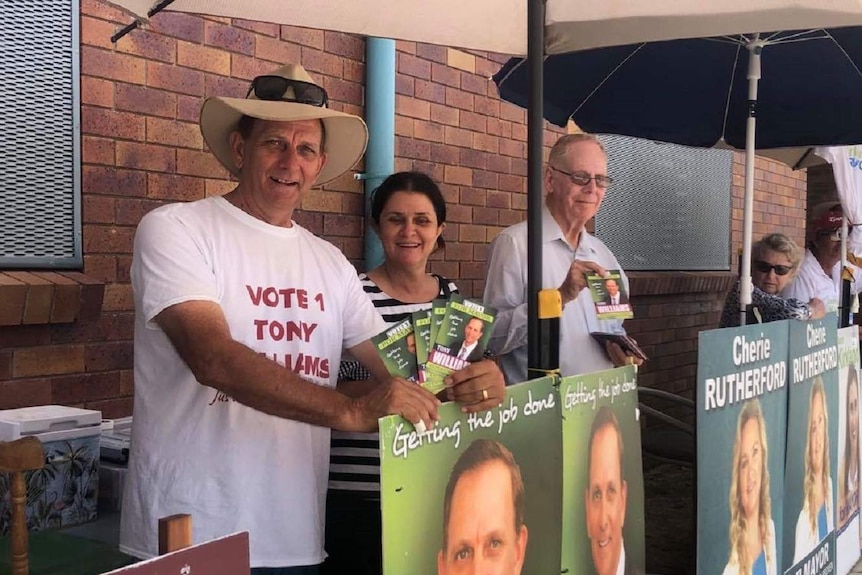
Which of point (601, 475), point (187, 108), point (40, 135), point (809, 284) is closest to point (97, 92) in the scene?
point (40, 135)

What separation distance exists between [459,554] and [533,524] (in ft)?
0.99

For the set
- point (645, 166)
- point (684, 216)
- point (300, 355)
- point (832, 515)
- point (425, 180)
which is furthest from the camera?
point (684, 216)

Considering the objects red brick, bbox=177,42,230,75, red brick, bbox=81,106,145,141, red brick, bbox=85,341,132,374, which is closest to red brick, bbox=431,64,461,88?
red brick, bbox=177,42,230,75

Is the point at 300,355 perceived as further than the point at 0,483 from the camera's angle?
No

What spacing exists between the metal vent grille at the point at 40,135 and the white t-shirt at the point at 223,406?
4.38ft

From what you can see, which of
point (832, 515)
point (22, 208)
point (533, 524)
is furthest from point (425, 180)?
point (832, 515)

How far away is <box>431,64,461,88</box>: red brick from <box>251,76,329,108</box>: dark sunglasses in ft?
8.73

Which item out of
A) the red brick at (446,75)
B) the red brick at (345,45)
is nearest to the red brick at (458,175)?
the red brick at (446,75)

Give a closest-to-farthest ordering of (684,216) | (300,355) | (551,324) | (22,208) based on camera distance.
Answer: (300,355)
(551,324)
(22,208)
(684,216)

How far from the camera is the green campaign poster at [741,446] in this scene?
2.63m

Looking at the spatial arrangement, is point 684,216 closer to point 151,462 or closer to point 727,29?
point 727,29

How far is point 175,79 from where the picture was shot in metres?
3.50

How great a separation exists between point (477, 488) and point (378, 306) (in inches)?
33.7

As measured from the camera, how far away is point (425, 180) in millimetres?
2779
